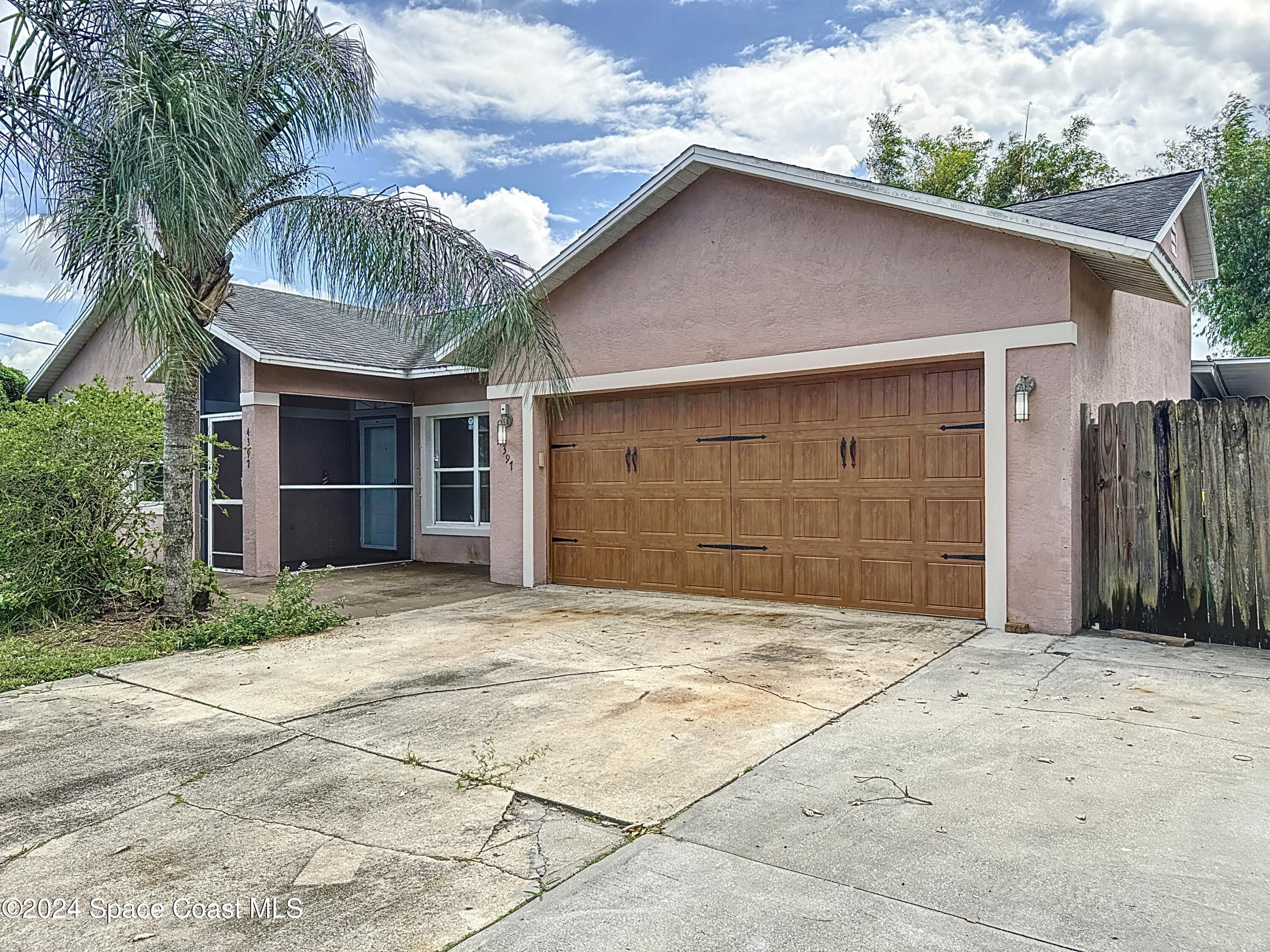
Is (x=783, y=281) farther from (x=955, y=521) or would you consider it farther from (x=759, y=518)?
(x=955, y=521)

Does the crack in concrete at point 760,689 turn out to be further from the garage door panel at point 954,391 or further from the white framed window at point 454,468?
the white framed window at point 454,468

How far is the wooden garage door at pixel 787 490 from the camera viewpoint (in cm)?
738

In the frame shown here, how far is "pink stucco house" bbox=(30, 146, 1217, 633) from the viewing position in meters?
6.83

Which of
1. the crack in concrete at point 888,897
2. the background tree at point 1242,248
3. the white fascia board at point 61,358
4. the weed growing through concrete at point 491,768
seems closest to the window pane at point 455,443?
the white fascia board at point 61,358

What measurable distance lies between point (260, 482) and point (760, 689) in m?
8.27

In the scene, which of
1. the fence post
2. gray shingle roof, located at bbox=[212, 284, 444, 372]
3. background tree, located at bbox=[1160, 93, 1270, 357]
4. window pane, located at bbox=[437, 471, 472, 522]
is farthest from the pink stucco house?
background tree, located at bbox=[1160, 93, 1270, 357]

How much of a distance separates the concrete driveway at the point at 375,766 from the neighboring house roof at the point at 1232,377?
648 cm

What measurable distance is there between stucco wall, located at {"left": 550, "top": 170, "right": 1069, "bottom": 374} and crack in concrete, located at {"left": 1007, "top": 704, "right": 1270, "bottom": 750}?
339 centimetres

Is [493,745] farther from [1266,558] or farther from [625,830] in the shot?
[1266,558]

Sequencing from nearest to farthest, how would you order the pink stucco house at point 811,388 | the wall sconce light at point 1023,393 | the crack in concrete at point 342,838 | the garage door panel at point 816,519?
the crack in concrete at point 342,838, the wall sconce light at point 1023,393, the pink stucco house at point 811,388, the garage door panel at point 816,519

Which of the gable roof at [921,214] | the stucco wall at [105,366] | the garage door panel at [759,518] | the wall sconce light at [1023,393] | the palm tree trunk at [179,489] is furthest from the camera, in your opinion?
the stucco wall at [105,366]

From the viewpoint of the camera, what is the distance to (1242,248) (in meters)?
18.8

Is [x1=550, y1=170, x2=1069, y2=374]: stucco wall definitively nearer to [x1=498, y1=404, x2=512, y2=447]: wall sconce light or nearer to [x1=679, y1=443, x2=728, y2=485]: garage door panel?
[x1=679, y1=443, x2=728, y2=485]: garage door panel

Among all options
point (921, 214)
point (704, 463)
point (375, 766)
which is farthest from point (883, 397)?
point (375, 766)
